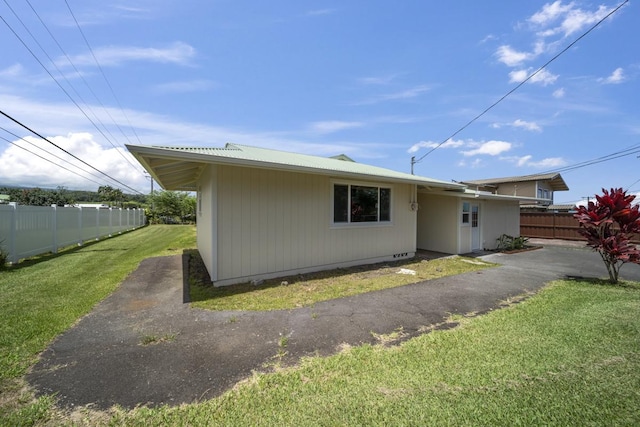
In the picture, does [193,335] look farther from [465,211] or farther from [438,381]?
[465,211]

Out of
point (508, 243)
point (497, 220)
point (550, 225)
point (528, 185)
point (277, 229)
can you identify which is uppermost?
point (528, 185)

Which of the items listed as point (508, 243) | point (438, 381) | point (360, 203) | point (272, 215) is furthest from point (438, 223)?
point (438, 381)

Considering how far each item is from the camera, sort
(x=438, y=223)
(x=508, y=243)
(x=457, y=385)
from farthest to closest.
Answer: (x=508, y=243)
(x=438, y=223)
(x=457, y=385)

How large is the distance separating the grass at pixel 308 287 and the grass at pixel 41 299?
177 centimetres

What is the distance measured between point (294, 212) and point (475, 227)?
8685 millimetres

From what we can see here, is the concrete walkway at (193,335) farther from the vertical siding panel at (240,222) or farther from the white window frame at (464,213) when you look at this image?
the white window frame at (464,213)

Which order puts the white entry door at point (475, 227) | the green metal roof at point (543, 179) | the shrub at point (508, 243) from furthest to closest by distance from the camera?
the green metal roof at point (543, 179)
the shrub at point (508, 243)
the white entry door at point (475, 227)

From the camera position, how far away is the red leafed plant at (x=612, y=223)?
630 cm

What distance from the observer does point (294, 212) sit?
6.82 meters

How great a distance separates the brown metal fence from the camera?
16.7 m

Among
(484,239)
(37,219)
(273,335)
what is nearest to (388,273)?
(273,335)

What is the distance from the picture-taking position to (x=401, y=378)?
2.66m

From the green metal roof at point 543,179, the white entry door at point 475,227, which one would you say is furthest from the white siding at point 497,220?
the green metal roof at point 543,179

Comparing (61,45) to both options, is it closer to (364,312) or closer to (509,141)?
(364,312)
